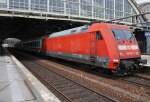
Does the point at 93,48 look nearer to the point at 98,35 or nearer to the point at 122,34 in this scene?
the point at 98,35

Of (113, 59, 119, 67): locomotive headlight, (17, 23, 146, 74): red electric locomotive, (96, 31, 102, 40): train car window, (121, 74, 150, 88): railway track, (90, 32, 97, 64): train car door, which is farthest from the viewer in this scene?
(90, 32, 97, 64): train car door

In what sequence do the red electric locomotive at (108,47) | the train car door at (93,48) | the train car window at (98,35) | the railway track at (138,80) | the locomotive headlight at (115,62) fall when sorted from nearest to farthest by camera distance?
the railway track at (138,80), the locomotive headlight at (115,62), the red electric locomotive at (108,47), the train car window at (98,35), the train car door at (93,48)

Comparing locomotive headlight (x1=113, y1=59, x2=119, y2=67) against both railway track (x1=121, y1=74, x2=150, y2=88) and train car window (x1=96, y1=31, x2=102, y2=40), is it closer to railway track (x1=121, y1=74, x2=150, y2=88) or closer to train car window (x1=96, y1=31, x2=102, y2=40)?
railway track (x1=121, y1=74, x2=150, y2=88)

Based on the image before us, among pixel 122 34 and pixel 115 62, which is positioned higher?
pixel 122 34

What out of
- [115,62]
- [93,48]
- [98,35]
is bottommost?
[115,62]

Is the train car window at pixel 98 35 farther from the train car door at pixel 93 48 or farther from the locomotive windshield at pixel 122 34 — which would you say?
the locomotive windshield at pixel 122 34

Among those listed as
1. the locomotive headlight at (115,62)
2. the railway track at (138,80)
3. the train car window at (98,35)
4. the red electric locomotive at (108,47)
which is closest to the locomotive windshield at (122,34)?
the red electric locomotive at (108,47)

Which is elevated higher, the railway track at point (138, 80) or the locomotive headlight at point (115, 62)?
the locomotive headlight at point (115, 62)

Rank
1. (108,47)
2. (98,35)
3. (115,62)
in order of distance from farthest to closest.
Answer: (98,35), (108,47), (115,62)

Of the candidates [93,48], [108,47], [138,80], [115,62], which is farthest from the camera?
[93,48]

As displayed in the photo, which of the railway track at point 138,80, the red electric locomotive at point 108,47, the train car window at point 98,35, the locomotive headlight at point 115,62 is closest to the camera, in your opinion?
the railway track at point 138,80

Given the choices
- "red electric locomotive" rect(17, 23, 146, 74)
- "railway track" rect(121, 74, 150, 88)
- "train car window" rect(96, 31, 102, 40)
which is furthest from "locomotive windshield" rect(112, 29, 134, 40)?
"railway track" rect(121, 74, 150, 88)

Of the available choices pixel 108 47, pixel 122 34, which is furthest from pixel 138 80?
pixel 122 34

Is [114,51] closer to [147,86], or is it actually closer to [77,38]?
[147,86]
